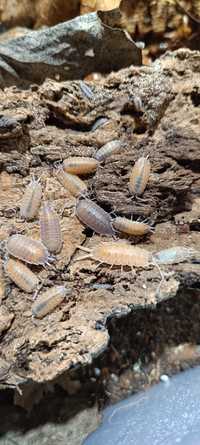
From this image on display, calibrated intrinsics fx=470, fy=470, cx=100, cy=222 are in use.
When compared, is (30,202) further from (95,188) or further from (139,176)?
(139,176)

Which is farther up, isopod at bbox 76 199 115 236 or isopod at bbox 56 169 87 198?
isopod at bbox 56 169 87 198

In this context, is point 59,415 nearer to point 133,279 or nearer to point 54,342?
point 54,342

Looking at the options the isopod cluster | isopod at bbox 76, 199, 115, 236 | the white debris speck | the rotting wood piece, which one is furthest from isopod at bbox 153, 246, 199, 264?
the white debris speck

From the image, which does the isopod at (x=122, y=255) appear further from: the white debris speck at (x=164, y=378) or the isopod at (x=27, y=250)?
the white debris speck at (x=164, y=378)

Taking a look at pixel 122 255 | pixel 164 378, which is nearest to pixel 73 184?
pixel 122 255

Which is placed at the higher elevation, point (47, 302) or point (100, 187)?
point (100, 187)

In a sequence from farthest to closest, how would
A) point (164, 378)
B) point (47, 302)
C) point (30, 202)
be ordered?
1. point (164, 378)
2. point (30, 202)
3. point (47, 302)

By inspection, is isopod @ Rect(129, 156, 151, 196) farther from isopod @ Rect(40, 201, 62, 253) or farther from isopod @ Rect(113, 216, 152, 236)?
isopod @ Rect(40, 201, 62, 253)
